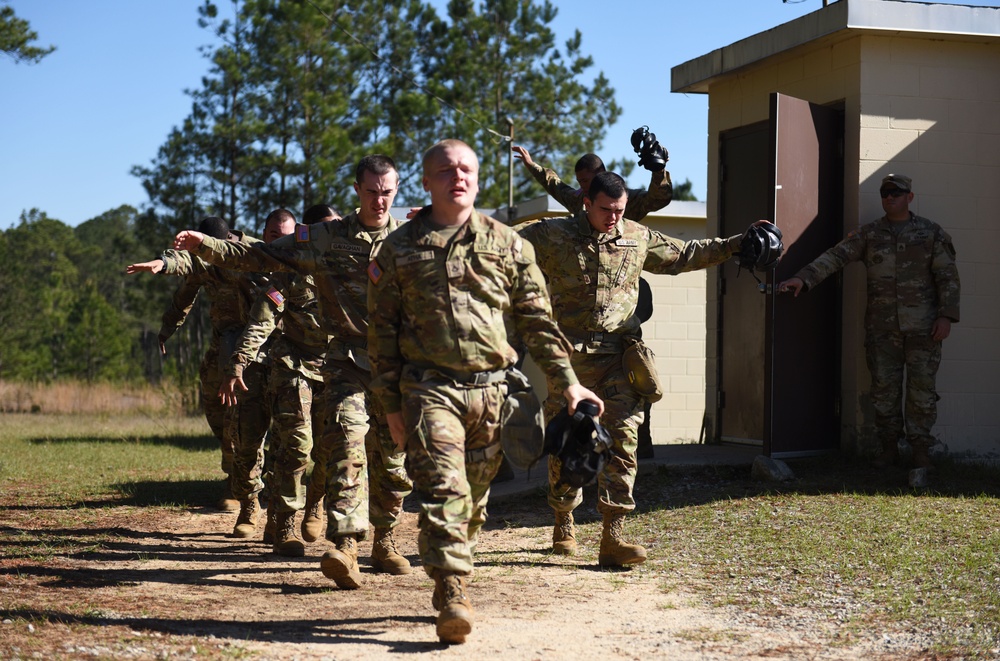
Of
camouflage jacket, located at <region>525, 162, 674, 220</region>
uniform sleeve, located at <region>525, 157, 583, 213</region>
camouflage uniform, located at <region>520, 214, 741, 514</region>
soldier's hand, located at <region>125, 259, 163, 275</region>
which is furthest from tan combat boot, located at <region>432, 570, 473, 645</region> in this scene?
uniform sleeve, located at <region>525, 157, 583, 213</region>

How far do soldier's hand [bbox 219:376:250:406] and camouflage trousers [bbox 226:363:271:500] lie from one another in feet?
1.30

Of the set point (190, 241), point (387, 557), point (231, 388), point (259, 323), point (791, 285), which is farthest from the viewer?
point (791, 285)

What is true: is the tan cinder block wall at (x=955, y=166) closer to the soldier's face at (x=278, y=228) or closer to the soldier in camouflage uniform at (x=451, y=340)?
the soldier's face at (x=278, y=228)

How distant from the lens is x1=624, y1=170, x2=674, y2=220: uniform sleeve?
8.62 metres

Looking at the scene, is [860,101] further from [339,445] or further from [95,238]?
[95,238]

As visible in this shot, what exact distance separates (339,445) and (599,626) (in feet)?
6.04

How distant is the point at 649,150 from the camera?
27.4ft

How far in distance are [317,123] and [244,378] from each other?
77.5ft

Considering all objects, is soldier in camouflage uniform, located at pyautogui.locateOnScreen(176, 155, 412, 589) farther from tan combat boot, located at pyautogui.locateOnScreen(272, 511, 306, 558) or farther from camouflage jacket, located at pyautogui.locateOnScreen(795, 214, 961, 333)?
camouflage jacket, located at pyautogui.locateOnScreen(795, 214, 961, 333)

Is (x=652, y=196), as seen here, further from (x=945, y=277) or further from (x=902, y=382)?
(x=902, y=382)

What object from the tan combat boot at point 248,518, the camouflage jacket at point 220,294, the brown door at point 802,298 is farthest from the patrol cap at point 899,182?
the tan combat boot at point 248,518

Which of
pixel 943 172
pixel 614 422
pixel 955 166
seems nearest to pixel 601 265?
pixel 614 422

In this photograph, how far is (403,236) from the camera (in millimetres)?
5340

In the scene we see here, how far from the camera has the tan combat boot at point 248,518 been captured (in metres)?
8.33
